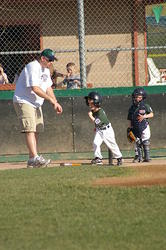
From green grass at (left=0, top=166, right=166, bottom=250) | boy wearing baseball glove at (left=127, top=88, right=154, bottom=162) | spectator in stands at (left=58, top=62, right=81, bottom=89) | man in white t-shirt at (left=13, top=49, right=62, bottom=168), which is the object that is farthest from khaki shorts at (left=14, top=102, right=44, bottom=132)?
spectator in stands at (left=58, top=62, right=81, bottom=89)

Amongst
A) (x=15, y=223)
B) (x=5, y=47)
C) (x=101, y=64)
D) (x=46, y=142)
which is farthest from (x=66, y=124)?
(x=15, y=223)

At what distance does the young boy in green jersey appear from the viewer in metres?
13.0

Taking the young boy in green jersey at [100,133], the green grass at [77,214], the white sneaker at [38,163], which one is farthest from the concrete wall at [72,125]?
the green grass at [77,214]

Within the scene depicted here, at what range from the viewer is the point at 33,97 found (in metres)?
12.6

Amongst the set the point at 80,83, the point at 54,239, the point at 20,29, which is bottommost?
the point at 54,239

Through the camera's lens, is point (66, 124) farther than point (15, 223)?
Yes

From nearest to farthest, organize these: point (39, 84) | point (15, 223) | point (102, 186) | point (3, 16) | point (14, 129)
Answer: point (15, 223) → point (102, 186) → point (39, 84) → point (14, 129) → point (3, 16)

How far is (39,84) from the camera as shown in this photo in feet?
41.1

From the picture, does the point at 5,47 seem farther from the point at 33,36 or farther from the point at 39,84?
the point at 39,84

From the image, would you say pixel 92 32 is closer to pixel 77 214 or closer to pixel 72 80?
pixel 72 80

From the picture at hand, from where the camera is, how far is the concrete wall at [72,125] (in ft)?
49.5

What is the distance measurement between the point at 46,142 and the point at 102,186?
5792 mm

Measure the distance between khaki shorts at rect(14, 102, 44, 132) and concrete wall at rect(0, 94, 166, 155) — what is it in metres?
2.26

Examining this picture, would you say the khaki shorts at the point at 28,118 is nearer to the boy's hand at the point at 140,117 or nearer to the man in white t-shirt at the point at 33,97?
the man in white t-shirt at the point at 33,97
